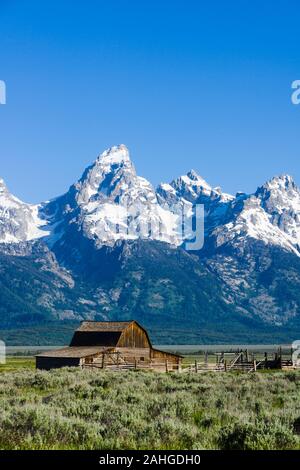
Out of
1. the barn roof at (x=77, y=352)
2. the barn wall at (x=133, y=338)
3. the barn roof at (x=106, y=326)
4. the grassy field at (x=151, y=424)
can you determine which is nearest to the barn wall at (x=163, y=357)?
the barn wall at (x=133, y=338)

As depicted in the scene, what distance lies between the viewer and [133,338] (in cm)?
7644

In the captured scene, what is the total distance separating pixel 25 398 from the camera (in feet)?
82.1

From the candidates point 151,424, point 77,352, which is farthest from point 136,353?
point 151,424

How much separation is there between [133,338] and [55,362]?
39.4 ft

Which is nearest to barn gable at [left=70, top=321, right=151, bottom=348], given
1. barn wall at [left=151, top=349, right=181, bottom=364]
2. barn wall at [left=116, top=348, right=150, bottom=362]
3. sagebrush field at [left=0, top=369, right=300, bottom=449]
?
barn wall at [left=116, top=348, right=150, bottom=362]

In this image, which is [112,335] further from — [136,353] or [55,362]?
[55,362]

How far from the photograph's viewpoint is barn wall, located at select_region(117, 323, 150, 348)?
75125 mm

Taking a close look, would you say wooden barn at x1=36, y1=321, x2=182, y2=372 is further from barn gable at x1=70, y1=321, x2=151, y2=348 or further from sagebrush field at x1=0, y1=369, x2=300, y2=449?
sagebrush field at x1=0, y1=369, x2=300, y2=449

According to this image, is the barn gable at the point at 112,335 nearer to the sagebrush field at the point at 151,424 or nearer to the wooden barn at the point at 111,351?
A: the wooden barn at the point at 111,351

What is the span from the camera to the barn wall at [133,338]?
7512 cm
